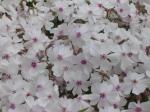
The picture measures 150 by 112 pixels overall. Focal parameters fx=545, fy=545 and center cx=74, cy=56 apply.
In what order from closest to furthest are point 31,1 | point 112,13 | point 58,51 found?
point 58,51
point 112,13
point 31,1

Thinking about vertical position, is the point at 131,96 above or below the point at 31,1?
below

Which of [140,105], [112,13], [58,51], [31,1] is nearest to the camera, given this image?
[140,105]

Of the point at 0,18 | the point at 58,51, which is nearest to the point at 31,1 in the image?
the point at 0,18

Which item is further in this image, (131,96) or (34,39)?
(34,39)

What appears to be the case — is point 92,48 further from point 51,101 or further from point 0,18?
point 0,18

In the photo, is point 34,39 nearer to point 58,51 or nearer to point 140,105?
point 58,51

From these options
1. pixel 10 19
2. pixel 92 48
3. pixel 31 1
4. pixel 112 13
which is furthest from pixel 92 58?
pixel 31 1
